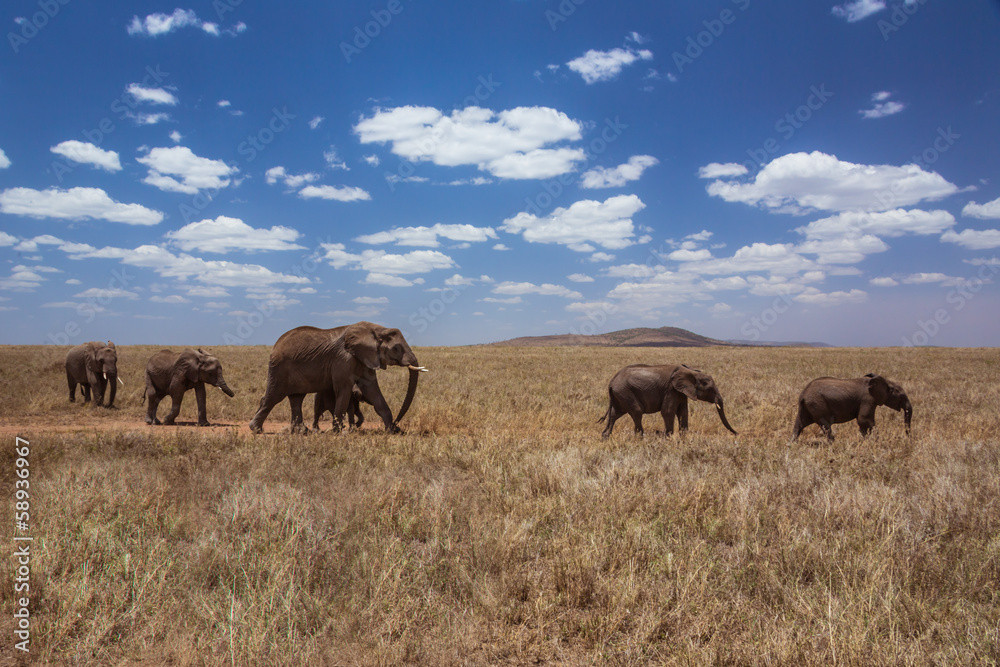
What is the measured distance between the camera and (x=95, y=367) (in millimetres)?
16359

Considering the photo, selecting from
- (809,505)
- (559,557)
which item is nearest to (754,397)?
(809,505)

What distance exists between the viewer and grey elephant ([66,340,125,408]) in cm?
1616

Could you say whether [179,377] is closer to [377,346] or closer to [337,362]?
[337,362]

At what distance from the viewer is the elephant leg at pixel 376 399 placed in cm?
1139

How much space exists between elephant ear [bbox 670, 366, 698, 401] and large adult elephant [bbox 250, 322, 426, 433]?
5574 millimetres

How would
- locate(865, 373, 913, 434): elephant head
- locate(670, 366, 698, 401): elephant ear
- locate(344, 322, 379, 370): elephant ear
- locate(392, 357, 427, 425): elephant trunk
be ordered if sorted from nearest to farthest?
locate(670, 366, 698, 401): elephant ear
locate(865, 373, 913, 434): elephant head
locate(344, 322, 379, 370): elephant ear
locate(392, 357, 427, 425): elephant trunk

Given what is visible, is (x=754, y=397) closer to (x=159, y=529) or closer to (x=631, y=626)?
(x=631, y=626)

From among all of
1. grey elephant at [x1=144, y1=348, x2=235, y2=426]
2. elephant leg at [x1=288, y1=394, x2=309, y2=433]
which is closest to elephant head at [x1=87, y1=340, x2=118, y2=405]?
grey elephant at [x1=144, y1=348, x2=235, y2=426]

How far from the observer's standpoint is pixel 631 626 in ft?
11.9

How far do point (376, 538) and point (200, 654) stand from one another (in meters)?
1.69

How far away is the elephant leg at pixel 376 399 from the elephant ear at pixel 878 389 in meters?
9.95

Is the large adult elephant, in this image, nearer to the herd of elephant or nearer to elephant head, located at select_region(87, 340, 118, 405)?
the herd of elephant

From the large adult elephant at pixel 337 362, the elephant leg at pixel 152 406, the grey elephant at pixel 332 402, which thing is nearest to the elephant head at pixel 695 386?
the large adult elephant at pixel 337 362

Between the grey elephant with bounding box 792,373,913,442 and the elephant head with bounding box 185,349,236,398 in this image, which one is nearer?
the grey elephant with bounding box 792,373,913,442
